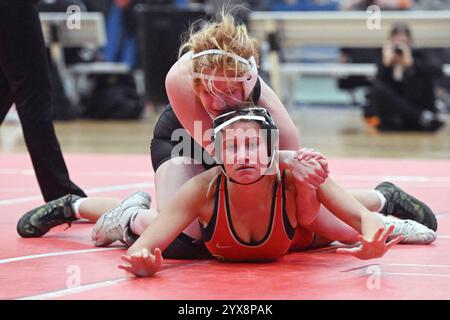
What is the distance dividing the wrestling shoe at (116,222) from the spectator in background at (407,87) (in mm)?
5505

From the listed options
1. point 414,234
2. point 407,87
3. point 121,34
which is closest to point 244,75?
point 414,234

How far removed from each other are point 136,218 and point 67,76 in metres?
7.96

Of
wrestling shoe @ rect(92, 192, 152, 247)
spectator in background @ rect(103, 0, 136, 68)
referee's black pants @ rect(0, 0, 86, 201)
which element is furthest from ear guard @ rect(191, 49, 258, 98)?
spectator in background @ rect(103, 0, 136, 68)

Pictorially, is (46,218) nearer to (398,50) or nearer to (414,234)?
(414,234)

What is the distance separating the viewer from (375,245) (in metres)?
2.88

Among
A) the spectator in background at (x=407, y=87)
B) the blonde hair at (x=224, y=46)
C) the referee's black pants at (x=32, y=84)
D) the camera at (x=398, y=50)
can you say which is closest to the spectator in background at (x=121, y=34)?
the spectator in background at (x=407, y=87)

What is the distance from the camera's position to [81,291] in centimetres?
275

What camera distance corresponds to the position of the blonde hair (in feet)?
9.91

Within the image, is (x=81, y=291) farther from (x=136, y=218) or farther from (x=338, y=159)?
(x=338, y=159)

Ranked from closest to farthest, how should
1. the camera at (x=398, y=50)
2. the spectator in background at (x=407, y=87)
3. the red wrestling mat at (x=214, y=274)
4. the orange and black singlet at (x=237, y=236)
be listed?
1. the red wrestling mat at (x=214, y=274)
2. the orange and black singlet at (x=237, y=236)
3. the camera at (x=398, y=50)
4. the spectator in background at (x=407, y=87)

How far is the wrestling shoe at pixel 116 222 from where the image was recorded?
11.5 ft

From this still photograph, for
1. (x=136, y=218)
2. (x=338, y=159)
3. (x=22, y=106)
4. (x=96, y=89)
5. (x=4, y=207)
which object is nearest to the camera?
(x=136, y=218)

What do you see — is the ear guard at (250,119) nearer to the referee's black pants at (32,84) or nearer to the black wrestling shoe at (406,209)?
the black wrestling shoe at (406,209)

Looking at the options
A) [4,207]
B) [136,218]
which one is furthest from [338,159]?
[136,218]
